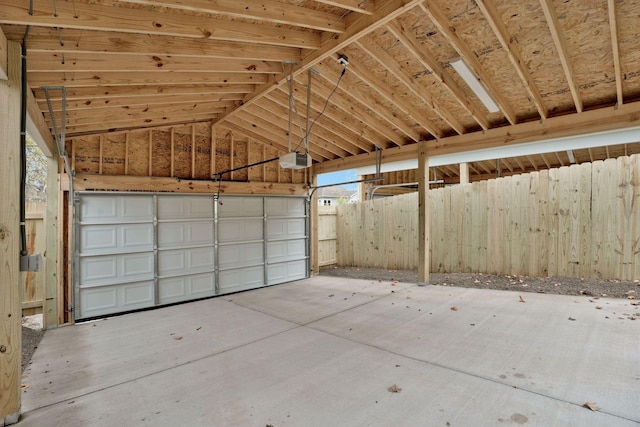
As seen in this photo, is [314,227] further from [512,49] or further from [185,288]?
[512,49]

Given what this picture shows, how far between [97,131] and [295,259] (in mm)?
4715

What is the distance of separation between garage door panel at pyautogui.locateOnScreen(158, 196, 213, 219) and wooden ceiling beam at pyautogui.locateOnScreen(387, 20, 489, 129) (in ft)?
15.0

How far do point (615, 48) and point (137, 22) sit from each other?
4789 millimetres

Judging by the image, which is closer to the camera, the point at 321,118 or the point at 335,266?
the point at 321,118

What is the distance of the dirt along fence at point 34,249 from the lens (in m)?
4.95

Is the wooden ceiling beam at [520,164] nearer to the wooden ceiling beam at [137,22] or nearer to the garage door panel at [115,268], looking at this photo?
the wooden ceiling beam at [137,22]

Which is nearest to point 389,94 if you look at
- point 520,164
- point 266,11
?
point 266,11

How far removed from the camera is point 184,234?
19.8 feet

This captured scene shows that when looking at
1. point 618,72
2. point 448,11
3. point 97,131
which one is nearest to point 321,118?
point 448,11

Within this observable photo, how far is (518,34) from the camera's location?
11.5ft

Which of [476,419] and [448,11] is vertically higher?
[448,11]

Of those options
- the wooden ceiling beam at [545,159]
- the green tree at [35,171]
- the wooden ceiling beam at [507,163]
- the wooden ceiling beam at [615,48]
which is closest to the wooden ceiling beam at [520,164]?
the wooden ceiling beam at [507,163]

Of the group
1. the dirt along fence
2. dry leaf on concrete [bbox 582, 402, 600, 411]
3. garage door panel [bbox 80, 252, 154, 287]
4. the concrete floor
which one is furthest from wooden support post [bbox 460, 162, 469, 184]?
the dirt along fence

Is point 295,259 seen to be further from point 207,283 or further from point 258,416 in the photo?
point 258,416
